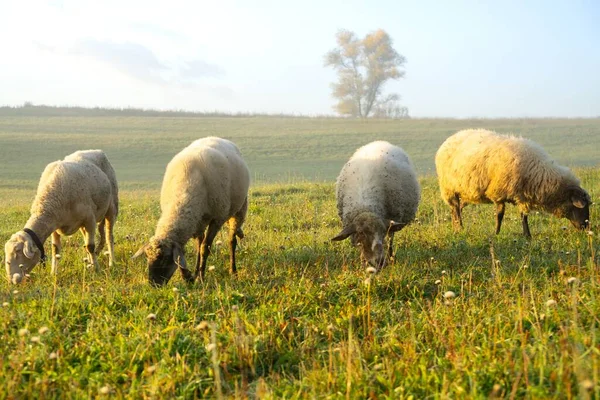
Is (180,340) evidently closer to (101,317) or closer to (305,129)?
(101,317)

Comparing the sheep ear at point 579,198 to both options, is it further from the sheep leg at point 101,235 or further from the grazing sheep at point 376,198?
the sheep leg at point 101,235

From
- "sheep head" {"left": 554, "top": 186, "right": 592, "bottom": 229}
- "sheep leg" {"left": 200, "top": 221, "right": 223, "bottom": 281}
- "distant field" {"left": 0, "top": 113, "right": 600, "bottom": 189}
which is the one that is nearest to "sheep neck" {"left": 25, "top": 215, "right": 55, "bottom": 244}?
"sheep leg" {"left": 200, "top": 221, "right": 223, "bottom": 281}

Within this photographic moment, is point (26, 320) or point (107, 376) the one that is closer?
point (107, 376)

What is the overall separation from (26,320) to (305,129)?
46.5 metres

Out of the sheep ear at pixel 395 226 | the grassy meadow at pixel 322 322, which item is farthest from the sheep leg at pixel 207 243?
the sheep ear at pixel 395 226

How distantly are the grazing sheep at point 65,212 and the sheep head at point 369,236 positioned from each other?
12.1 feet

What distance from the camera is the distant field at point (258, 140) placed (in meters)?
31.0

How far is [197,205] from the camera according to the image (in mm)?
7027

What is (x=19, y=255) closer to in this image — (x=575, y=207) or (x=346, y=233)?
(x=346, y=233)

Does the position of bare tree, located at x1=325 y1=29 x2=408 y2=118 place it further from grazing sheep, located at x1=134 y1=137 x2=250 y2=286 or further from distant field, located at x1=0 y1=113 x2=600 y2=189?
grazing sheep, located at x1=134 y1=137 x2=250 y2=286

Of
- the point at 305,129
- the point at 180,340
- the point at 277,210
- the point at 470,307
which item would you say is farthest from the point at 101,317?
the point at 305,129

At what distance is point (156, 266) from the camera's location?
Answer: 631 cm

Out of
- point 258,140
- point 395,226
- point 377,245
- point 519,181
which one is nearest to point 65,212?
point 377,245

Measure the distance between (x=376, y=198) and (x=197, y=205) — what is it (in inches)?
96.6
